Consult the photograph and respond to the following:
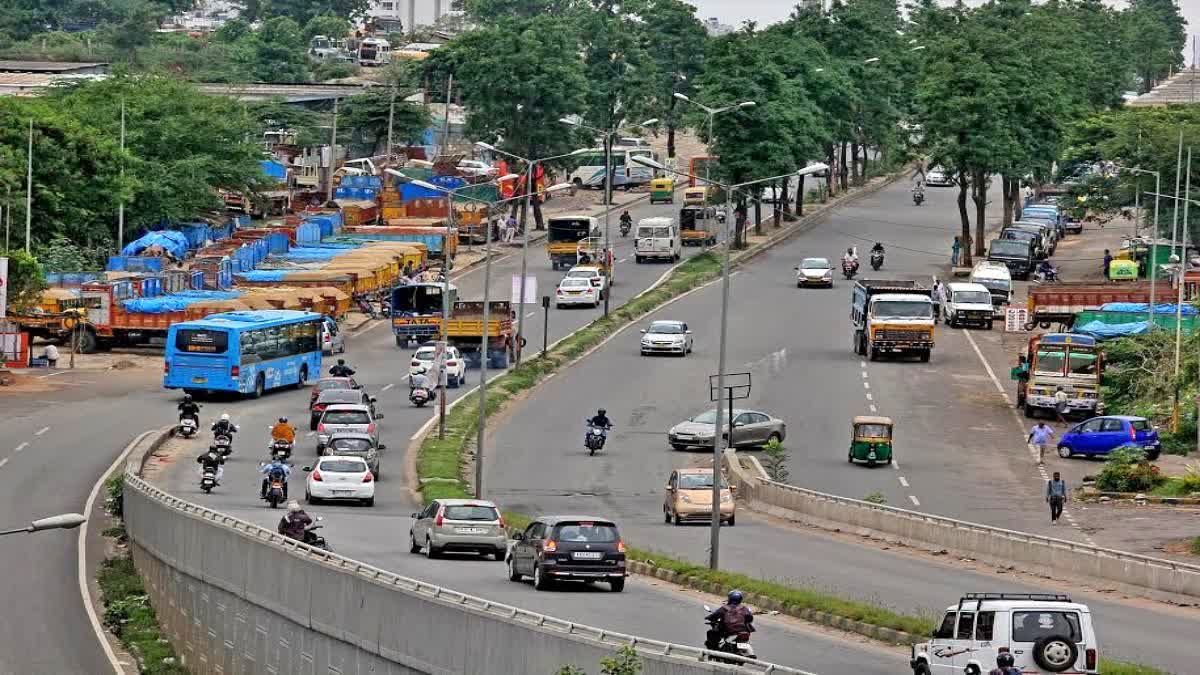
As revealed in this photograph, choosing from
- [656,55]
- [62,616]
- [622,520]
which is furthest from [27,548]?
[656,55]

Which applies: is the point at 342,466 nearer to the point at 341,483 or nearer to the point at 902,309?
the point at 341,483

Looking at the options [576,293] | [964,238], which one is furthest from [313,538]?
[964,238]

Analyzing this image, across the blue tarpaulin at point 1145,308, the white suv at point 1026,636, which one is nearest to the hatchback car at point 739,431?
the blue tarpaulin at point 1145,308

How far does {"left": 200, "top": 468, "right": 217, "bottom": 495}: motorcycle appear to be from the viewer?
59250 mm

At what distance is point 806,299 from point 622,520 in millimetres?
49154

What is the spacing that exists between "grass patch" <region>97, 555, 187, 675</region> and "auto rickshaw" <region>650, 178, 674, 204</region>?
8909cm

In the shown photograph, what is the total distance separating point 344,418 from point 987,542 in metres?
23.6

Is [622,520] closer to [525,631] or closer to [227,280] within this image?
[525,631]

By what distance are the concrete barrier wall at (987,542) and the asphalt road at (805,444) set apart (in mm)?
960

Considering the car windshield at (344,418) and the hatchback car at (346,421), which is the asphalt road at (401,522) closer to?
the hatchback car at (346,421)

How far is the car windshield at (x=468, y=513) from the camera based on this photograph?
47.0 meters

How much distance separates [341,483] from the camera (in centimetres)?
5800

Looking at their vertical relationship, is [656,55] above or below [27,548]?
above

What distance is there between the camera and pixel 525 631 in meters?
30.3
